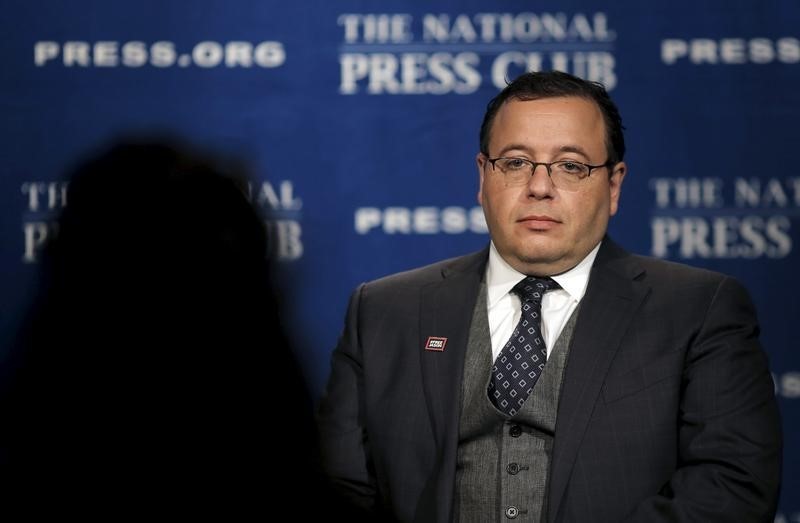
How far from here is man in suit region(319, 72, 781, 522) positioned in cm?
208

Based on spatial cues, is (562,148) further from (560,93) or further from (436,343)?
(436,343)

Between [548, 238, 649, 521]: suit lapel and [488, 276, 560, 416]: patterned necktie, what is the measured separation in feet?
0.25

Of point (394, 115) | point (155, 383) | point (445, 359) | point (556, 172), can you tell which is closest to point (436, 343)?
point (445, 359)

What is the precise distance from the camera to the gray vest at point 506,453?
208 cm

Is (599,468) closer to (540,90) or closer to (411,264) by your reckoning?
(540,90)

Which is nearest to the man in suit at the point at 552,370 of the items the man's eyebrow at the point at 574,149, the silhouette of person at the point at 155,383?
the man's eyebrow at the point at 574,149

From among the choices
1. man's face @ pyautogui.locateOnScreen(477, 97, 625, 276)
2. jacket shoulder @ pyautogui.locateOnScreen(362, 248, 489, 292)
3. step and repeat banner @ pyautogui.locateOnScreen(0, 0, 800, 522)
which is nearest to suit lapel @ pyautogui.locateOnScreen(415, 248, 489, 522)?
jacket shoulder @ pyautogui.locateOnScreen(362, 248, 489, 292)

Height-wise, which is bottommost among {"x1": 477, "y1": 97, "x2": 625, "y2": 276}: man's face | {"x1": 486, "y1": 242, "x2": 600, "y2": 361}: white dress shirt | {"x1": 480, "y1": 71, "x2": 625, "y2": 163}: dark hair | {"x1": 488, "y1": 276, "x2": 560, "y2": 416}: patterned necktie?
{"x1": 488, "y1": 276, "x2": 560, "y2": 416}: patterned necktie

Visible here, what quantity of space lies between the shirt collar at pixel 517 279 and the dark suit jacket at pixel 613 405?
0.03m

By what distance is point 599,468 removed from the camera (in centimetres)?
208

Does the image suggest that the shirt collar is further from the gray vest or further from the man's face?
the gray vest

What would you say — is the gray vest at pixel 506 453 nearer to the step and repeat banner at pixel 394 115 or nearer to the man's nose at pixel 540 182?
the man's nose at pixel 540 182

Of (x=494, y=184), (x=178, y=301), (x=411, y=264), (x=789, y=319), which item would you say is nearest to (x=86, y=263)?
(x=178, y=301)

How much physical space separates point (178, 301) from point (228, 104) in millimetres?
2358
